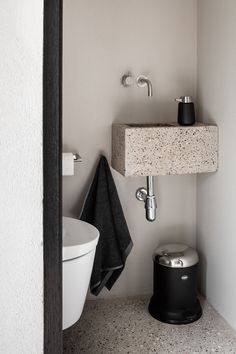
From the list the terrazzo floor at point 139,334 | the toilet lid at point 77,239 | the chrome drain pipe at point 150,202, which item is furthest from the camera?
the chrome drain pipe at point 150,202

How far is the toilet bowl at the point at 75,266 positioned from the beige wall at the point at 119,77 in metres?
0.58

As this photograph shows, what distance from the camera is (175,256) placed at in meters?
2.31

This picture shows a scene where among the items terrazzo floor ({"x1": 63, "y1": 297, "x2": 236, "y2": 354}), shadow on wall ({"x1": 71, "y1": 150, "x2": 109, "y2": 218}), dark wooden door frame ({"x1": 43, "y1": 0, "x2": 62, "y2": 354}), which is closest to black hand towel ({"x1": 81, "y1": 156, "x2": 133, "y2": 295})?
shadow on wall ({"x1": 71, "y1": 150, "x2": 109, "y2": 218})

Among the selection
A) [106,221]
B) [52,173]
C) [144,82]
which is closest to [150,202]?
[106,221]

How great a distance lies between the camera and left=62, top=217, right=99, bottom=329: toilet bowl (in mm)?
1772

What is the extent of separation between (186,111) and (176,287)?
0.82 meters

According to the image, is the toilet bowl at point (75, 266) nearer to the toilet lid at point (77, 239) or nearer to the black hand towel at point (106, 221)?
the toilet lid at point (77, 239)

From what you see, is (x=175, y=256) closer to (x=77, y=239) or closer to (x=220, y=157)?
(x=220, y=157)

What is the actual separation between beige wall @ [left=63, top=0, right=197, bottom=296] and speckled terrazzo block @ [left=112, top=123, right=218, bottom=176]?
7.9 inches

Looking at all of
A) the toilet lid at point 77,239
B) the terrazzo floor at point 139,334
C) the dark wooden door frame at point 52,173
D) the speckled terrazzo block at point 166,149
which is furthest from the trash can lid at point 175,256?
the dark wooden door frame at point 52,173

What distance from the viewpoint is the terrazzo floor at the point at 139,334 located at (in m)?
2.08

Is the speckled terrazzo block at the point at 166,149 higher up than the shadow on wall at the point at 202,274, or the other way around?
the speckled terrazzo block at the point at 166,149

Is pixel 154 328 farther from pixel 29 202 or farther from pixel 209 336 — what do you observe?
pixel 29 202

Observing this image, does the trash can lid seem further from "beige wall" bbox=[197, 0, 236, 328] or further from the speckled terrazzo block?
the speckled terrazzo block
